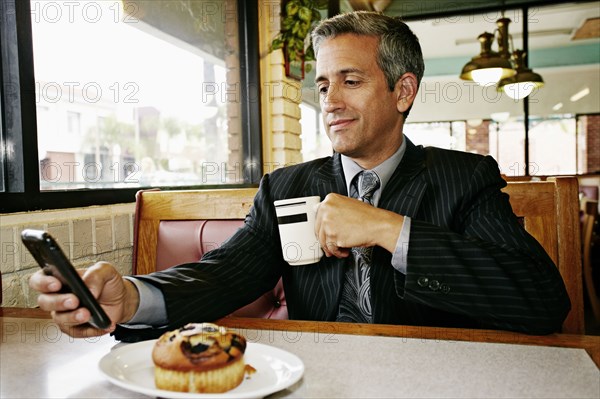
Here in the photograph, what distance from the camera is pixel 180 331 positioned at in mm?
698

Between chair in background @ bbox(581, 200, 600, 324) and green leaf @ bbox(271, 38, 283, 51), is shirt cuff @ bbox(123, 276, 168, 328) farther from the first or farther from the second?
chair in background @ bbox(581, 200, 600, 324)

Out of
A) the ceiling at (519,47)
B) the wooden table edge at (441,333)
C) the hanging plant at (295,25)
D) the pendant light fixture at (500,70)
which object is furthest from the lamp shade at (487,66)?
the wooden table edge at (441,333)

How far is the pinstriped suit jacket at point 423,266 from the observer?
106cm

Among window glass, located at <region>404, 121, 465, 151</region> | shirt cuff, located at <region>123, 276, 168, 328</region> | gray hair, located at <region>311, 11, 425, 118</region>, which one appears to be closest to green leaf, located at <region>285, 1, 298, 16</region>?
gray hair, located at <region>311, 11, 425, 118</region>

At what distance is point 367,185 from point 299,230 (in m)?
0.38

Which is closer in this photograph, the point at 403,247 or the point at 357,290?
the point at 403,247

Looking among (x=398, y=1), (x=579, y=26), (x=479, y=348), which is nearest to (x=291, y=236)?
(x=479, y=348)

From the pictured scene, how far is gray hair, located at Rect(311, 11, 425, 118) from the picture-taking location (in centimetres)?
141

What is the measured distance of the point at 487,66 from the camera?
14.9ft

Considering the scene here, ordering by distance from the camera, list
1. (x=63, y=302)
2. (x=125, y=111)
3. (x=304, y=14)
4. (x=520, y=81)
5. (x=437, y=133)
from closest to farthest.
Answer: (x=63, y=302) → (x=125, y=111) → (x=304, y=14) → (x=520, y=81) → (x=437, y=133)

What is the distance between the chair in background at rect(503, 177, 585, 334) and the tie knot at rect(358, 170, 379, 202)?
38 centimetres

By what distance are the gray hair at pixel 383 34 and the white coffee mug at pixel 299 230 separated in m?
0.53

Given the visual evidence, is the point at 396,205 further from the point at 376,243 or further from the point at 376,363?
the point at 376,363

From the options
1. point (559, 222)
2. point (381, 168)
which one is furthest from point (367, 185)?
point (559, 222)
